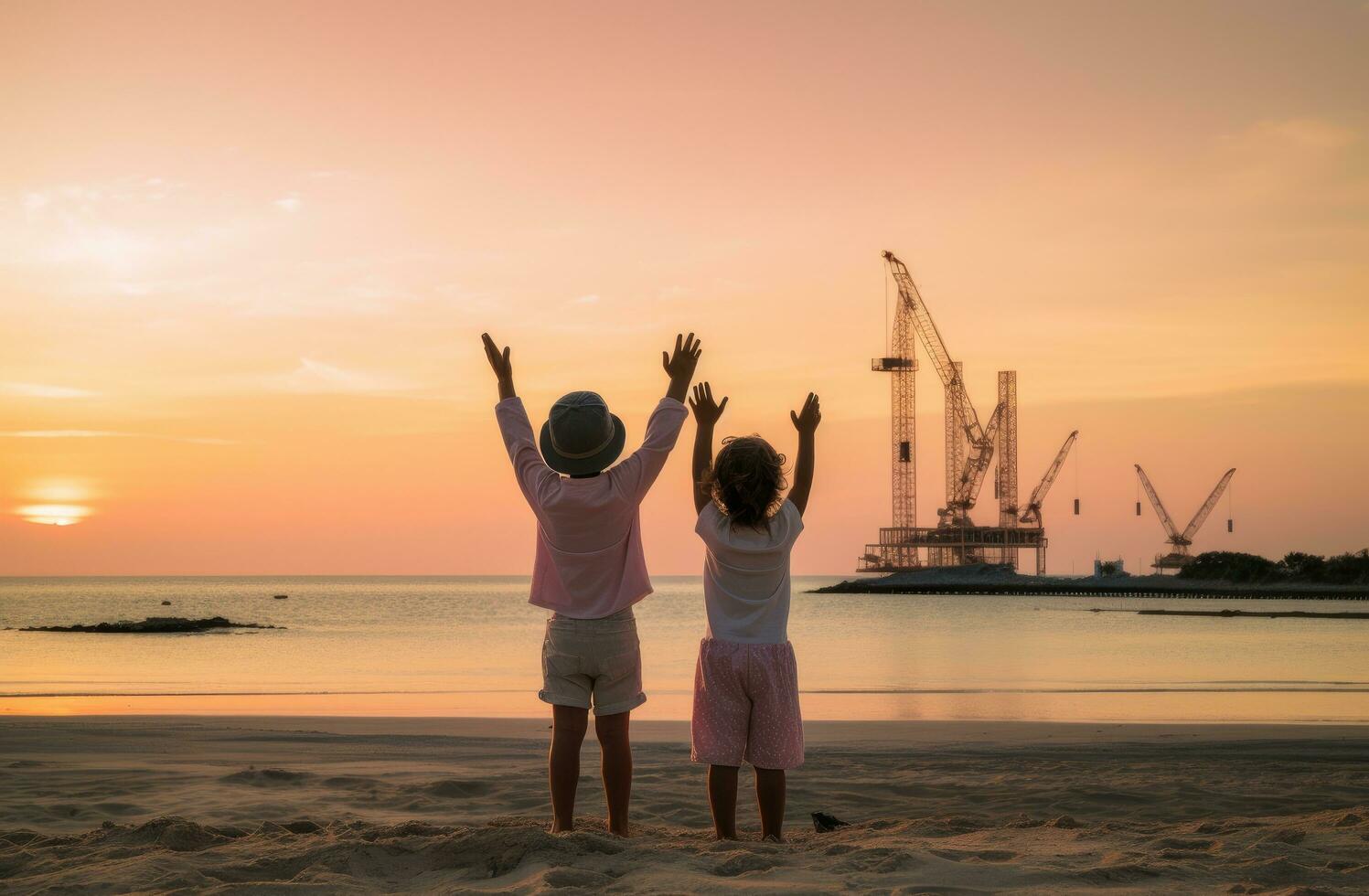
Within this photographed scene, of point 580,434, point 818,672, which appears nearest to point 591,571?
point 580,434

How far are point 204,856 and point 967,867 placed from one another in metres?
Result: 2.81

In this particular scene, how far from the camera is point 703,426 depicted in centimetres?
A: 470

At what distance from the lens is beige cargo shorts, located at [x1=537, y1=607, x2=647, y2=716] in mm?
4367

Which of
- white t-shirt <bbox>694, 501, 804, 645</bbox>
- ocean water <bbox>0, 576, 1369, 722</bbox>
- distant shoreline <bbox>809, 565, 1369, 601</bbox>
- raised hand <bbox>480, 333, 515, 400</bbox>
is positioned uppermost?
raised hand <bbox>480, 333, 515, 400</bbox>

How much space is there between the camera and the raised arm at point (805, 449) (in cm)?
→ 466

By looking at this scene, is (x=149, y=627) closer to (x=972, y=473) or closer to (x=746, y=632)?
(x=746, y=632)

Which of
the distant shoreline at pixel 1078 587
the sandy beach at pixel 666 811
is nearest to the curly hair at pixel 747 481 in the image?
the sandy beach at pixel 666 811

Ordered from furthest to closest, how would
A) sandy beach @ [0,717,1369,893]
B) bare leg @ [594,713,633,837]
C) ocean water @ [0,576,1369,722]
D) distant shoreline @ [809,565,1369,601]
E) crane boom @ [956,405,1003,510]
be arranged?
crane boom @ [956,405,1003,510], distant shoreline @ [809,565,1369,601], ocean water @ [0,576,1369,722], bare leg @ [594,713,633,837], sandy beach @ [0,717,1369,893]

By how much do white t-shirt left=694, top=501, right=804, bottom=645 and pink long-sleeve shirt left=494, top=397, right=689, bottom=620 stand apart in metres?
0.30

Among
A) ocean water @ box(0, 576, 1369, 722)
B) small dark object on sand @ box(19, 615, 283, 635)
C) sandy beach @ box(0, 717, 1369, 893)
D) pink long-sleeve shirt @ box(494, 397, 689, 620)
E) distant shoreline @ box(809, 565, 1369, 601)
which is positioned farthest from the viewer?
distant shoreline @ box(809, 565, 1369, 601)

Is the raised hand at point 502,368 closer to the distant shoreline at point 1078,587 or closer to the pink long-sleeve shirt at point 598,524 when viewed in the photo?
the pink long-sleeve shirt at point 598,524

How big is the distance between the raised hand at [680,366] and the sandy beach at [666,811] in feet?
5.82

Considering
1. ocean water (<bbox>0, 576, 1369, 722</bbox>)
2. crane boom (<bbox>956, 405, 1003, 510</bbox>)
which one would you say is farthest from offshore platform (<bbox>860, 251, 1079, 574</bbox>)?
ocean water (<bbox>0, 576, 1369, 722</bbox>)

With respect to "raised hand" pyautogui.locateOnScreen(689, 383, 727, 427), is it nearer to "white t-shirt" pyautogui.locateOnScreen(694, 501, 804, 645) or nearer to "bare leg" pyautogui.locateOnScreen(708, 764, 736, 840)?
"white t-shirt" pyautogui.locateOnScreen(694, 501, 804, 645)
